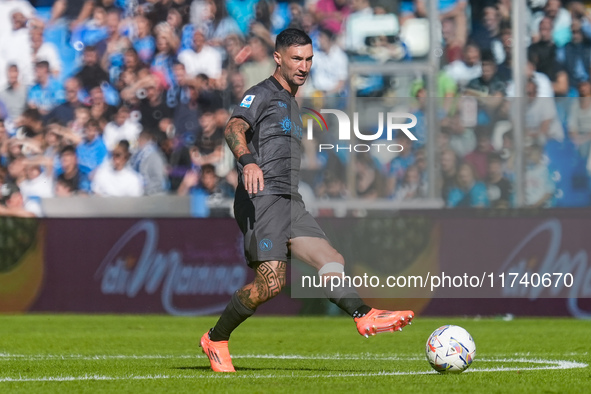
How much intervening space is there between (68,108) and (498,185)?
575 cm

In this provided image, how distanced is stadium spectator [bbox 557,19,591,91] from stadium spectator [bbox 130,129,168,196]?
5043 mm

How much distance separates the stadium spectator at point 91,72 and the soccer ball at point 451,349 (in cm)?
895

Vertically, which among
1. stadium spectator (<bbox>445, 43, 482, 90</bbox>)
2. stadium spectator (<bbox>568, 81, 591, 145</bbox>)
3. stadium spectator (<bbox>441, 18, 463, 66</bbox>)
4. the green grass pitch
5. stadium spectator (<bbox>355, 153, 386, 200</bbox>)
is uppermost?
stadium spectator (<bbox>441, 18, 463, 66</bbox>)

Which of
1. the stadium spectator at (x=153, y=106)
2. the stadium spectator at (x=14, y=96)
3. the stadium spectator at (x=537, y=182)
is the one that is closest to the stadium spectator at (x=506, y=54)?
the stadium spectator at (x=537, y=182)

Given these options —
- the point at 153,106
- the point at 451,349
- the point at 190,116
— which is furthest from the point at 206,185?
the point at 451,349

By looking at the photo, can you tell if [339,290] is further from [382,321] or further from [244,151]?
[244,151]

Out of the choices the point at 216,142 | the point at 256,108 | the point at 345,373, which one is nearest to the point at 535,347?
the point at 345,373

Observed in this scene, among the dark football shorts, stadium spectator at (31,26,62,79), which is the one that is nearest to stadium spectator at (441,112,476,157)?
stadium spectator at (31,26,62,79)

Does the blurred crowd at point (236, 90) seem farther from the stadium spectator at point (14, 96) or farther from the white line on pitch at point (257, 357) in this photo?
the white line on pitch at point (257, 357)

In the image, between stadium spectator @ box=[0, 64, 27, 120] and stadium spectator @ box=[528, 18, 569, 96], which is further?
stadium spectator @ box=[0, 64, 27, 120]

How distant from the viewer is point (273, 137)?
6559 millimetres

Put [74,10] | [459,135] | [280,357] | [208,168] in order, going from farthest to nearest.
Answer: [74,10] < [208,168] < [459,135] < [280,357]

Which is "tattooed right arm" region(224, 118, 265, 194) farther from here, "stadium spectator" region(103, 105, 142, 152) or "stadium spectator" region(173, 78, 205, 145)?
"stadium spectator" region(103, 105, 142, 152)

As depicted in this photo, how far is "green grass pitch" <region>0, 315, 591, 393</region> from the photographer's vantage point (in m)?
5.69
